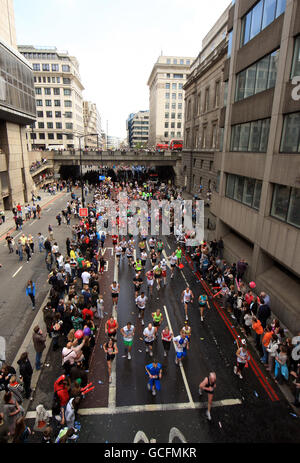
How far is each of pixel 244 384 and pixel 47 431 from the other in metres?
6.09

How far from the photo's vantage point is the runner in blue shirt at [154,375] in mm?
7938

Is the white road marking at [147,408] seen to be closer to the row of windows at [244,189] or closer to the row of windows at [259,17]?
the row of windows at [244,189]

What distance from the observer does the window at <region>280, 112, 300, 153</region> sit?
11.5 meters

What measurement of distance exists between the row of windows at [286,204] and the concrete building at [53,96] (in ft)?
277

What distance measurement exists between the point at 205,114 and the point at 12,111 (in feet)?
79.2

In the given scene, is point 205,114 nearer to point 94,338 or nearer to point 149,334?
point 149,334

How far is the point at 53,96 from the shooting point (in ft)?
291

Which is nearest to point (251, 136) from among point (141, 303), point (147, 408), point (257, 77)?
point (257, 77)

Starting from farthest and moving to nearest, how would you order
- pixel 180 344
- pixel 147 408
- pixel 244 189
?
pixel 244 189 → pixel 180 344 → pixel 147 408

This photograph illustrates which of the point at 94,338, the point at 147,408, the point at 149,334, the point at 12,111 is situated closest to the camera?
the point at 147,408

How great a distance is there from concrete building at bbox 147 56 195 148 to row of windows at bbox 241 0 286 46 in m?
84.1

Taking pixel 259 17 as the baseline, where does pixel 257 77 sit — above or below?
below

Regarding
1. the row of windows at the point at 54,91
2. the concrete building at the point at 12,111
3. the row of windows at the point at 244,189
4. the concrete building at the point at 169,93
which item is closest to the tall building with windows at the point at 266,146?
the row of windows at the point at 244,189
